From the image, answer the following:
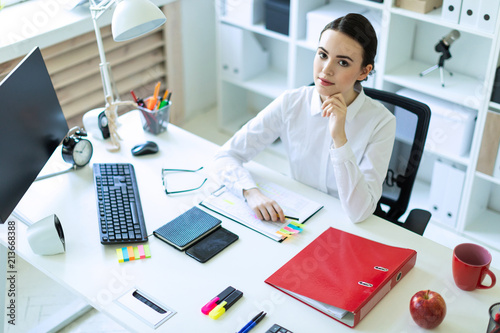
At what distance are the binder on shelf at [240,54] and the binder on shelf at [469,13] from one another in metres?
1.28

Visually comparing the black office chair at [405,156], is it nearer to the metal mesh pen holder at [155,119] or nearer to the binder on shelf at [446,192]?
the metal mesh pen holder at [155,119]

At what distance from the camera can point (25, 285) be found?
8.55 feet

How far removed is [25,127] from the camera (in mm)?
1812

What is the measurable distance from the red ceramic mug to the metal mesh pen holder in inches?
45.3

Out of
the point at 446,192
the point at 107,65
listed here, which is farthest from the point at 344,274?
the point at 446,192

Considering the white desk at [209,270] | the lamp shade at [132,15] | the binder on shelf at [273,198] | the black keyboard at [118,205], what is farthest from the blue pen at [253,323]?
the lamp shade at [132,15]

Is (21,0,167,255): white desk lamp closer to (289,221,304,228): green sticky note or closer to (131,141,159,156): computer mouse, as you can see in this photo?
(131,141,159,156): computer mouse

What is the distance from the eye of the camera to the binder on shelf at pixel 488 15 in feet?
7.80

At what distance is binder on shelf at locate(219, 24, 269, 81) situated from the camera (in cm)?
340

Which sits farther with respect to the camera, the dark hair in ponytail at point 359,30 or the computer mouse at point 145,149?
the computer mouse at point 145,149

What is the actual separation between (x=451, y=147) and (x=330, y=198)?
44.9 inches

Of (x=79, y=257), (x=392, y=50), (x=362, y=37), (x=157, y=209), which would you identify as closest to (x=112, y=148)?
(x=157, y=209)

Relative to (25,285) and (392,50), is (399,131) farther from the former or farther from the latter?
(25,285)

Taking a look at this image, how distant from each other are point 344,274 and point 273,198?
1.35 ft
